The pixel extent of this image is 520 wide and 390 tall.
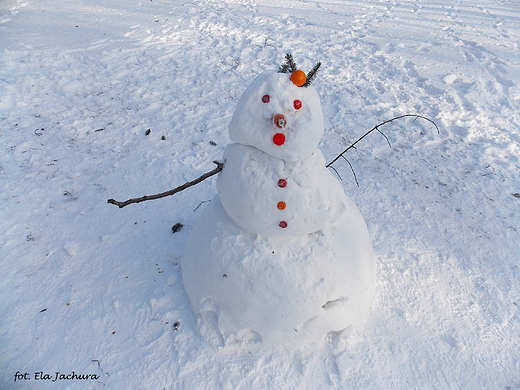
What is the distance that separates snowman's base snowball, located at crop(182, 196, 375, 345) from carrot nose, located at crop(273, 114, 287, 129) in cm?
67

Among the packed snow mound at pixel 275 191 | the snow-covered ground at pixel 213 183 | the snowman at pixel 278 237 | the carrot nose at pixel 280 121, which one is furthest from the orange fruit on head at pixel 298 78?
the snow-covered ground at pixel 213 183

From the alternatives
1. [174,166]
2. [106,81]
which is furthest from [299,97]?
[106,81]

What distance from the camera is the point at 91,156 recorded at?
3691mm

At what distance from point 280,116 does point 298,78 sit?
0.19 m

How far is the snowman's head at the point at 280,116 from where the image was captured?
1677mm

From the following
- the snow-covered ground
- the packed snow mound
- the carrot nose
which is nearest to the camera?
the carrot nose

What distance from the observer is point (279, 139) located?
168cm

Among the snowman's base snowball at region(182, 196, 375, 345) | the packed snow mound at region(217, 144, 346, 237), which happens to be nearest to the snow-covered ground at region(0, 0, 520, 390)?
the snowman's base snowball at region(182, 196, 375, 345)

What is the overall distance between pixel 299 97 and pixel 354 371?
163 centimetres

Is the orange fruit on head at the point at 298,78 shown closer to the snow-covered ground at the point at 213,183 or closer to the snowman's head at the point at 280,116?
the snowman's head at the point at 280,116

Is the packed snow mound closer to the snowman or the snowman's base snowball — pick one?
the snowman

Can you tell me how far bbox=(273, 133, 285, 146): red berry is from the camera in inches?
65.9

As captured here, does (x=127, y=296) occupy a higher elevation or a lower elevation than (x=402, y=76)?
lower

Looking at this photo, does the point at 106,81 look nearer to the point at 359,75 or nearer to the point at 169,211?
the point at 169,211
